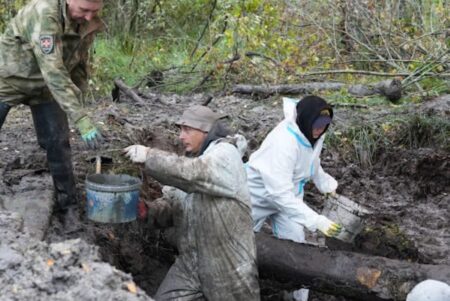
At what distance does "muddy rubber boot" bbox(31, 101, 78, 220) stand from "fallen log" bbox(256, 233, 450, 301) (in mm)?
1454

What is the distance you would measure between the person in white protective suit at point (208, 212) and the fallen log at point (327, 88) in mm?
4335

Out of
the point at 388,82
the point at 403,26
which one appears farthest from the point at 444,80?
the point at 403,26

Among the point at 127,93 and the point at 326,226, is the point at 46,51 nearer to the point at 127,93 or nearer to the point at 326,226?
the point at 326,226

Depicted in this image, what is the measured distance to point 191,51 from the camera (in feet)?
37.5

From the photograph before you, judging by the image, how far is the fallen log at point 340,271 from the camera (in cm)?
431

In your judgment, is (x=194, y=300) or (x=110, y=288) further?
(x=194, y=300)

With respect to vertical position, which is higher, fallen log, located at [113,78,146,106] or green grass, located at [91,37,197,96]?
fallen log, located at [113,78,146,106]

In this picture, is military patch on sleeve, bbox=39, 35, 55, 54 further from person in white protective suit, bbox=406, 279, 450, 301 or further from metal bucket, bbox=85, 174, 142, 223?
person in white protective suit, bbox=406, 279, 450, 301

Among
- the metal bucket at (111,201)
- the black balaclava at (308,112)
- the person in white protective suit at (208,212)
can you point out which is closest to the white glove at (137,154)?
the person in white protective suit at (208,212)

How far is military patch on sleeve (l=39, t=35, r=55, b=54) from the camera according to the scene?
4.11 metres

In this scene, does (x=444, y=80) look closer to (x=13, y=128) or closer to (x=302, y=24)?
(x=302, y=24)

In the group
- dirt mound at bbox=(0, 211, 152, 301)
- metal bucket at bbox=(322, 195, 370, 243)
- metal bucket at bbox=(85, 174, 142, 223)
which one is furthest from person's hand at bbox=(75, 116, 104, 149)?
metal bucket at bbox=(322, 195, 370, 243)

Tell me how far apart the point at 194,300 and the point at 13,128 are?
141 inches

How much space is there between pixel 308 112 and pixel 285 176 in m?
0.49
